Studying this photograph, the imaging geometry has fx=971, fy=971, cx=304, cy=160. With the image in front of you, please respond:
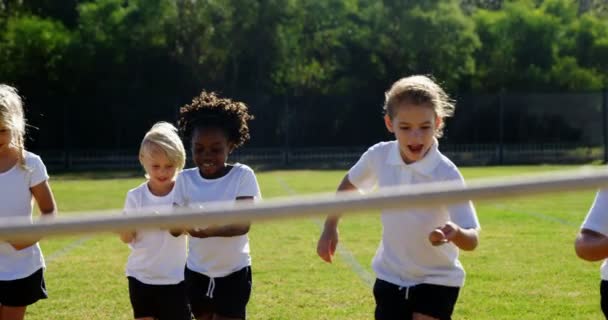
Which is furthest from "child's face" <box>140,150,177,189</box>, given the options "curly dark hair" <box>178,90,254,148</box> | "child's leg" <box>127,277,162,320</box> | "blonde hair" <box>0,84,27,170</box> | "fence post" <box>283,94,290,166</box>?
"fence post" <box>283,94,290,166</box>

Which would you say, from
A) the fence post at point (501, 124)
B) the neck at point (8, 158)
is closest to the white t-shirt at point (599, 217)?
the neck at point (8, 158)

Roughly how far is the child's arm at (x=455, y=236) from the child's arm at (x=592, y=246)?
453mm

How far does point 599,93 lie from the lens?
105 ft

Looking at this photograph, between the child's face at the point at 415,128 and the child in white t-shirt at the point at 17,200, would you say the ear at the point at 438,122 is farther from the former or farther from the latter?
the child in white t-shirt at the point at 17,200

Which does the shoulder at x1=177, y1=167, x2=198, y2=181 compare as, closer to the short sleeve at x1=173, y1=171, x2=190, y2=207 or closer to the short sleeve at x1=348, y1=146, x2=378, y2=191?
the short sleeve at x1=173, y1=171, x2=190, y2=207

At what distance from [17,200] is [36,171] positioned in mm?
179

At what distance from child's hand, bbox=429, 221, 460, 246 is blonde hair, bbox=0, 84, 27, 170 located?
2427 mm

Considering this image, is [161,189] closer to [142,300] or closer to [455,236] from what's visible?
[142,300]

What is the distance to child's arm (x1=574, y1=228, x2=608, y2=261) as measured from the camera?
11.6ft

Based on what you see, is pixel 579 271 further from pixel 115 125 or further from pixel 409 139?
pixel 115 125

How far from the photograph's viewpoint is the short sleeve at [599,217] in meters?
3.67

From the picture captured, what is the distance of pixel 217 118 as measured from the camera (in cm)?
544

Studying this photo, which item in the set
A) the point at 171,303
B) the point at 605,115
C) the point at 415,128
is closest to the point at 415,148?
the point at 415,128

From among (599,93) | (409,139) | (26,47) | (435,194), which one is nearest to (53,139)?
(26,47)
